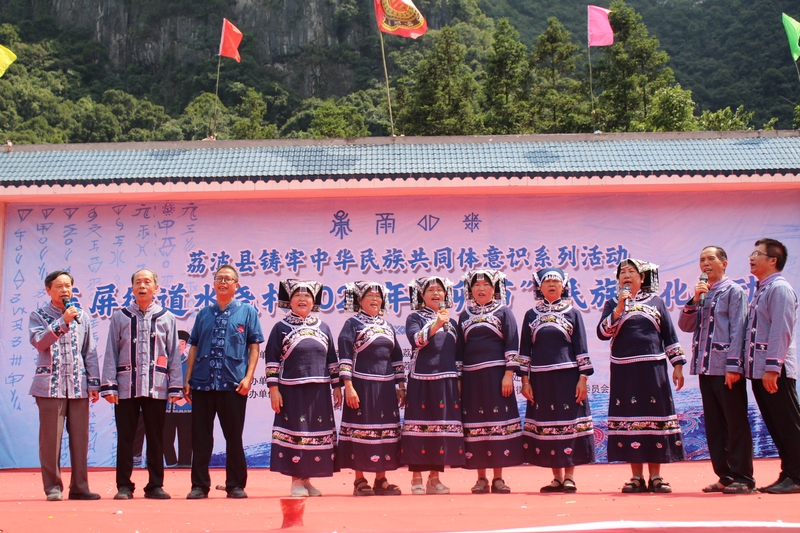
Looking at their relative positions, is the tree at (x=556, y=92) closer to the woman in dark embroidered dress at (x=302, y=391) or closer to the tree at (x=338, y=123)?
the tree at (x=338, y=123)

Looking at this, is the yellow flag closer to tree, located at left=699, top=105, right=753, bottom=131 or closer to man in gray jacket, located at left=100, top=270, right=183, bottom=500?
man in gray jacket, located at left=100, top=270, right=183, bottom=500

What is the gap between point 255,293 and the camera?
8547 mm

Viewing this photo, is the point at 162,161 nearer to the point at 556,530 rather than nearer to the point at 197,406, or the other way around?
the point at 197,406

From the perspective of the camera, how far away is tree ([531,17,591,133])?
2756 centimetres

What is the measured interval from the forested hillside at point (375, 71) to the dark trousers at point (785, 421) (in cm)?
921

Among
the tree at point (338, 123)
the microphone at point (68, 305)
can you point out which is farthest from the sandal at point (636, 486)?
the tree at point (338, 123)

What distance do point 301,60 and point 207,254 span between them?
57.9 metres

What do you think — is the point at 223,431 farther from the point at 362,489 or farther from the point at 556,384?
the point at 556,384

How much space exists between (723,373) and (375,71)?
186 feet

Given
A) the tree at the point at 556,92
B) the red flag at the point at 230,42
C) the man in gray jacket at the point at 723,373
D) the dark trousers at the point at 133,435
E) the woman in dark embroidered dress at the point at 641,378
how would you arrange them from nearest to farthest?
the man in gray jacket at the point at 723,373 → the woman in dark embroidered dress at the point at 641,378 → the dark trousers at the point at 133,435 → the red flag at the point at 230,42 → the tree at the point at 556,92

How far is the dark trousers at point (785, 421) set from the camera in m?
5.14

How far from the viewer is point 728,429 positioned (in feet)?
17.7

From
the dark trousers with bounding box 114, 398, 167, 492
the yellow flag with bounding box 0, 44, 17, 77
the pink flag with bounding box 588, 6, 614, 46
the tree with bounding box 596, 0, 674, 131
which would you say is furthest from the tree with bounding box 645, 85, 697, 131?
the dark trousers with bounding box 114, 398, 167, 492

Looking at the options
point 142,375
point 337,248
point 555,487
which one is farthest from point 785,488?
point 337,248
